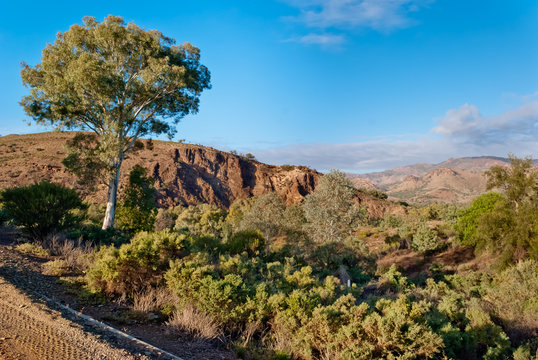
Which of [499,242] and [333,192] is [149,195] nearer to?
[333,192]

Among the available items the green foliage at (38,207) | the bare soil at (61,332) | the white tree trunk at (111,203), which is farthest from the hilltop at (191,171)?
the bare soil at (61,332)

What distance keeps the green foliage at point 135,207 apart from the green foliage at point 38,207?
3.03 meters

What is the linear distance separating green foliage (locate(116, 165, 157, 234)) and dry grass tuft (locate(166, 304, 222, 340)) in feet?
30.7

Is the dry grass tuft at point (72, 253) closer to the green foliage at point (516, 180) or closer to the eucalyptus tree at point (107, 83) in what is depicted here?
the eucalyptus tree at point (107, 83)

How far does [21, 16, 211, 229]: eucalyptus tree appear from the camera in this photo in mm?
14172

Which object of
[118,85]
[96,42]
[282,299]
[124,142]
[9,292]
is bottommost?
[282,299]

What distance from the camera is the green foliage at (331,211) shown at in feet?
80.8

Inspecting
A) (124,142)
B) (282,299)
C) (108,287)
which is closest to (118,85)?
(124,142)

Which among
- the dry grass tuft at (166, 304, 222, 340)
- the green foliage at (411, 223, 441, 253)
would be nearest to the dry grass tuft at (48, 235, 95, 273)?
the dry grass tuft at (166, 304, 222, 340)

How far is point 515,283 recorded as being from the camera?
38.9 ft

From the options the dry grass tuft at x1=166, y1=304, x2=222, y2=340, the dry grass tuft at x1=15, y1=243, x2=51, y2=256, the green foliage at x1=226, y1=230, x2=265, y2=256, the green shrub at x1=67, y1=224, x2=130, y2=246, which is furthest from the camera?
the green foliage at x1=226, y1=230, x2=265, y2=256

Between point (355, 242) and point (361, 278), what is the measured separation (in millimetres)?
8387

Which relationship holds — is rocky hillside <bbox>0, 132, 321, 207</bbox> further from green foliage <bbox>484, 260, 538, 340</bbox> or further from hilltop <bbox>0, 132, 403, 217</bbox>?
green foliage <bbox>484, 260, 538, 340</bbox>

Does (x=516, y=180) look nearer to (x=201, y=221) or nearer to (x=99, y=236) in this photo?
(x=99, y=236)
